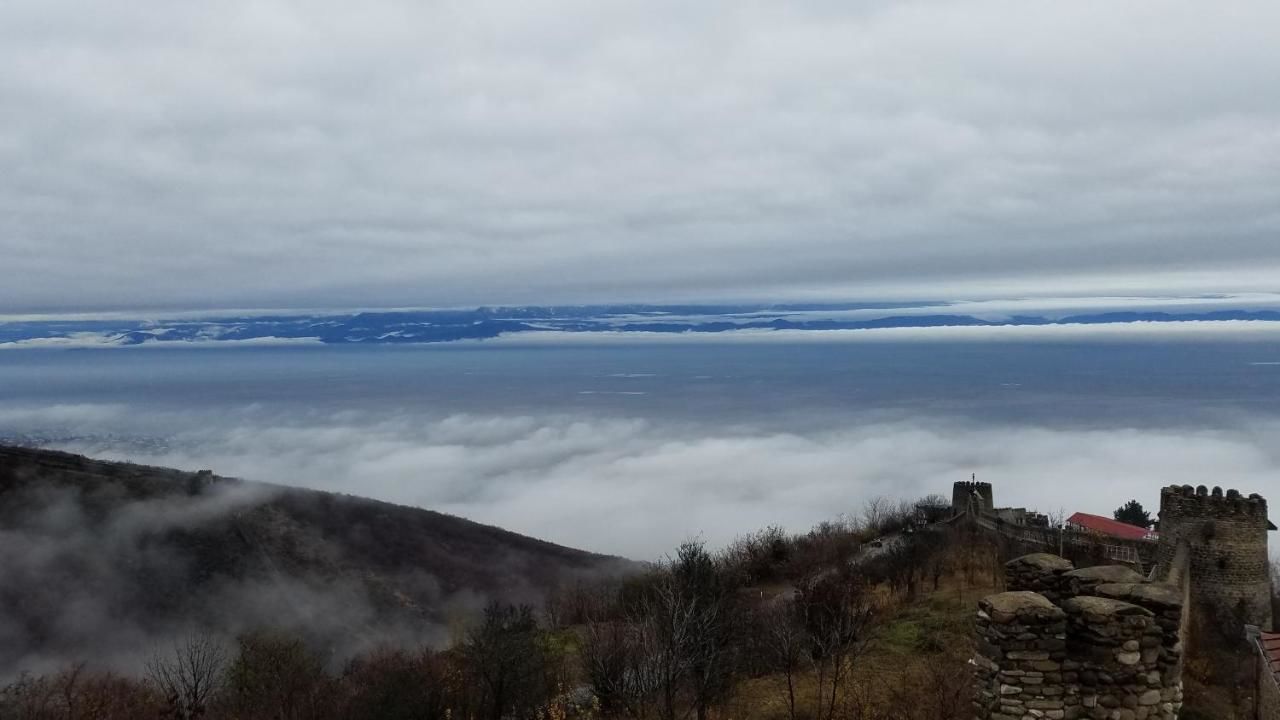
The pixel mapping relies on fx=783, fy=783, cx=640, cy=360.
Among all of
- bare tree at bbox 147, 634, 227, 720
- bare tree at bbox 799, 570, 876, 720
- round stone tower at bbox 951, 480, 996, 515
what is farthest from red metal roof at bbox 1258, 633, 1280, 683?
bare tree at bbox 147, 634, 227, 720

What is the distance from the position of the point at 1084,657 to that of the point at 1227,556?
18.8m

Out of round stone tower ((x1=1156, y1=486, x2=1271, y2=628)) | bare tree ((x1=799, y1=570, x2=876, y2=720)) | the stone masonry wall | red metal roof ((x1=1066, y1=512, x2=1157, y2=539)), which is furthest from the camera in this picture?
red metal roof ((x1=1066, y1=512, x2=1157, y2=539))

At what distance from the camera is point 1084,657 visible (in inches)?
353

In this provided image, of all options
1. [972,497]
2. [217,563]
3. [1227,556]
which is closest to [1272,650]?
[1227,556]

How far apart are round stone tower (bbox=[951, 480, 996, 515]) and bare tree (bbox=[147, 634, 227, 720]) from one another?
32442mm

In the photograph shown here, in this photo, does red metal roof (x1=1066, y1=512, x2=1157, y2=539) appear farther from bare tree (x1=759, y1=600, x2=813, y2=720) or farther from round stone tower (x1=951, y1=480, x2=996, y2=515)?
bare tree (x1=759, y1=600, x2=813, y2=720)

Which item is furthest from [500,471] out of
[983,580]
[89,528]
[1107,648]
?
[1107,648]

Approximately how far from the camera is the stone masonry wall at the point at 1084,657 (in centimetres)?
883

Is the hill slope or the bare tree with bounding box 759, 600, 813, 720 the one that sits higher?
the bare tree with bounding box 759, 600, 813, 720

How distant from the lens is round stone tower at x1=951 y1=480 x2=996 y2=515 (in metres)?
37.9

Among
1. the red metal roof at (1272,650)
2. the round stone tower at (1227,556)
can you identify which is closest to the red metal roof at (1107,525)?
the round stone tower at (1227,556)

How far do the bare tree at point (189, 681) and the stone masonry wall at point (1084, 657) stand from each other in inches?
798

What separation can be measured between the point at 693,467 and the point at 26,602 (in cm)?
15363

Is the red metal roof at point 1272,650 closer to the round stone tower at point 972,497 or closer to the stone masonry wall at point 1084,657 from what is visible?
the stone masonry wall at point 1084,657
